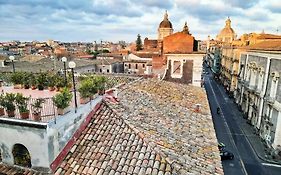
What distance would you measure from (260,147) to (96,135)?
67.3ft

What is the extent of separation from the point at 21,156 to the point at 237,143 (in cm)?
2175

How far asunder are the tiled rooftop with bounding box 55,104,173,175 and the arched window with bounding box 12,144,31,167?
1.35 metres

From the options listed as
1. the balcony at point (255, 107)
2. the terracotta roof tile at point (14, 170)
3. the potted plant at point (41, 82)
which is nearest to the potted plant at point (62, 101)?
the terracotta roof tile at point (14, 170)

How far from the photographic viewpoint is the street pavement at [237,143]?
19484 mm

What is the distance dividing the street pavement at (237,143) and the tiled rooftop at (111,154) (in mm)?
13749

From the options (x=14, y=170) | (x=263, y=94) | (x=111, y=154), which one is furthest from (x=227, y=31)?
(x=14, y=170)

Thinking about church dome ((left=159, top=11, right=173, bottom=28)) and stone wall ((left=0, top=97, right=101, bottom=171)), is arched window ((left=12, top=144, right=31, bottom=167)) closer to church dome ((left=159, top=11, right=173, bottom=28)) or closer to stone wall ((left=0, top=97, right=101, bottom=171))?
stone wall ((left=0, top=97, right=101, bottom=171))

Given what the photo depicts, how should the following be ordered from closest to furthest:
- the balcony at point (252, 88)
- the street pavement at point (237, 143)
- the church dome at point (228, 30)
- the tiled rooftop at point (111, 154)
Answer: the tiled rooftop at point (111, 154) < the street pavement at point (237, 143) < the balcony at point (252, 88) < the church dome at point (228, 30)

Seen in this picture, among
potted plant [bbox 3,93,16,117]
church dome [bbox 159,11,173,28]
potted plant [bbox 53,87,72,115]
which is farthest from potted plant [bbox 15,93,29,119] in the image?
church dome [bbox 159,11,173,28]

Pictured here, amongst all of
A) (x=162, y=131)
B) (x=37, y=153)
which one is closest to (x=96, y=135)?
(x=37, y=153)

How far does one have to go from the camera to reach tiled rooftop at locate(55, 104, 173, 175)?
22.9ft

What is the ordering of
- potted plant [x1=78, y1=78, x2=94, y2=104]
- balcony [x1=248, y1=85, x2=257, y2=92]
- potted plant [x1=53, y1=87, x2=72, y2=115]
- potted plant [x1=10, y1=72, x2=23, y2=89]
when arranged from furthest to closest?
balcony [x1=248, y1=85, x2=257, y2=92] < potted plant [x1=10, y1=72, x2=23, y2=89] < potted plant [x1=78, y1=78, x2=94, y2=104] < potted plant [x1=53, y1=87, x2=72, y2=115]

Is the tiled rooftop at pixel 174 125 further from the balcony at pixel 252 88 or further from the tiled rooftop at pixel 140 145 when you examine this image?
the balcony at pixel 252 88

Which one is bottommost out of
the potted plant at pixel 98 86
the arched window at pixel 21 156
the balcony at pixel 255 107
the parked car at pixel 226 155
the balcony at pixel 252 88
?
the parked car at pixel 226 155
